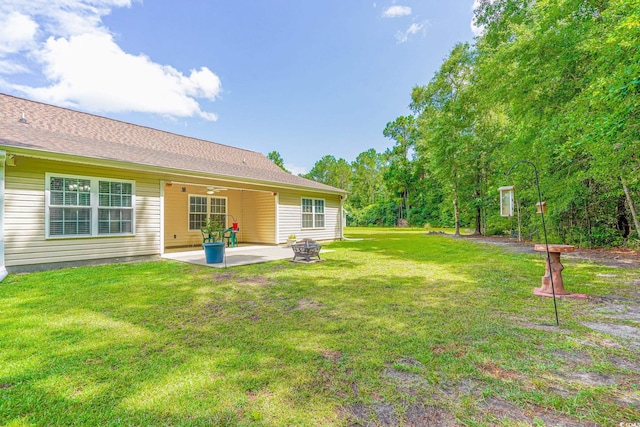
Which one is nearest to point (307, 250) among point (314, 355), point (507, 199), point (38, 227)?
point (507, 199)

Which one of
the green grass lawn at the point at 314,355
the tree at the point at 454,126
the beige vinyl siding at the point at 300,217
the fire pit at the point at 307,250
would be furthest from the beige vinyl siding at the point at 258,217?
the tree at the point at 454,126

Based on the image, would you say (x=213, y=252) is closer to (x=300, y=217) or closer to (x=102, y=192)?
(x=102, y=192)

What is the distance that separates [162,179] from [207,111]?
51.3ft

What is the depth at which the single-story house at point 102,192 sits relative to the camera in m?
5.84

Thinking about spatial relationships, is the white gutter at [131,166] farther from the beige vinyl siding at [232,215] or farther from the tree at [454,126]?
the tree at [454,126]

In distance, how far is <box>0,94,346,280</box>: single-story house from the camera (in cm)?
584

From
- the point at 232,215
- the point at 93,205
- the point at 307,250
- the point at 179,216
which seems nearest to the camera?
the point at 93,205

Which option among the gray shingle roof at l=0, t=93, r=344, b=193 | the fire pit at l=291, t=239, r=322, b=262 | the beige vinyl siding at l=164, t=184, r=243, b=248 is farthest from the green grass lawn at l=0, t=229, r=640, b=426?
the beige vinyl siding at l=164, t=184, r=243, b=248

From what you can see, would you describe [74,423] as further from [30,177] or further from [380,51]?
[380,51]

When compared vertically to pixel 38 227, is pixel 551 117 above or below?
above

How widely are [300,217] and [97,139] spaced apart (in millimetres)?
7387

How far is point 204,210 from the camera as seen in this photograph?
1165cm

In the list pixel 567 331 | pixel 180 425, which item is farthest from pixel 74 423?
pixel 567 331

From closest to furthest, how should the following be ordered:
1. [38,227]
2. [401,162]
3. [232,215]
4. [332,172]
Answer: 1. [38,227]
2. [232,215]
3. [401,162]
4. [332,172]
